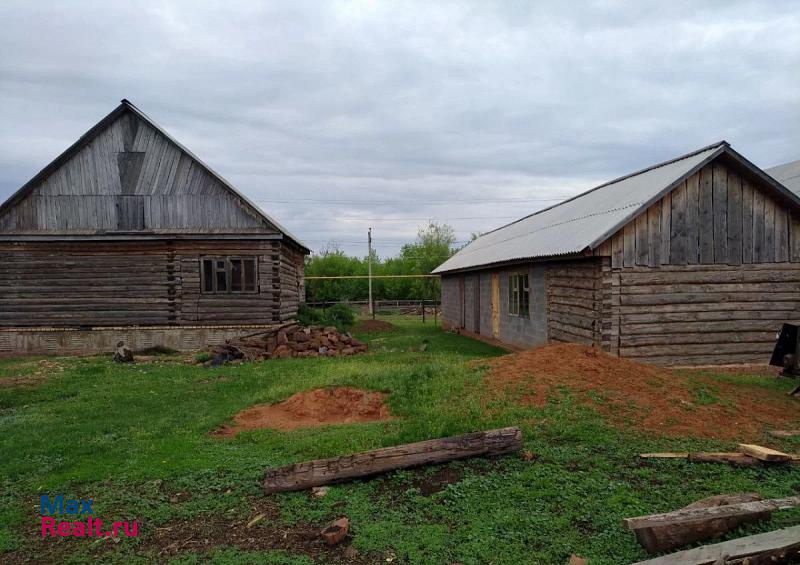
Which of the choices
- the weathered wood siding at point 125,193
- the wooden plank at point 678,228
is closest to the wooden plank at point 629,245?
the wooden plank at point 678,228

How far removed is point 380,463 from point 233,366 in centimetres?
1042

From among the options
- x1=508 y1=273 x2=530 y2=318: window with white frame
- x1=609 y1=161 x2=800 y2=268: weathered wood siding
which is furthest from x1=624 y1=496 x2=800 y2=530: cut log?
x1=508 y1=273 x2=530 y2=318: window with white frame

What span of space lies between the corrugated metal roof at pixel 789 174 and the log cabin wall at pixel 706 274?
10240 millimetres

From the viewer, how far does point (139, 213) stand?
19.4 m

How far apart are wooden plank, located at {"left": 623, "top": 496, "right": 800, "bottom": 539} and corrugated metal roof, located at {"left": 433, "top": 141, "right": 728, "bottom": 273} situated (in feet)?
28.0

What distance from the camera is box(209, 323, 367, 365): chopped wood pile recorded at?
1661 centimetres

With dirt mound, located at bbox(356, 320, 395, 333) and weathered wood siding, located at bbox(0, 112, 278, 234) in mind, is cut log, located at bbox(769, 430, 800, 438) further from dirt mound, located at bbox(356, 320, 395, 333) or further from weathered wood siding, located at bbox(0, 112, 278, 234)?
dirt mound, located at bbox(356, 320, 395, 333)

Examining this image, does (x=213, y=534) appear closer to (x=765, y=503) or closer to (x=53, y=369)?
(x=765, y=503)

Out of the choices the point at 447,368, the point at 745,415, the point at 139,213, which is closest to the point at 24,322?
the point at 139,213

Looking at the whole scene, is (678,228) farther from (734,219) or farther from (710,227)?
(734,219)

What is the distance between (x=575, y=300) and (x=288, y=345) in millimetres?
8881

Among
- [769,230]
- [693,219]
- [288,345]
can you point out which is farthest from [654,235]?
[288,345]

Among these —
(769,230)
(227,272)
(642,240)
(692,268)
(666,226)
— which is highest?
(666,226)

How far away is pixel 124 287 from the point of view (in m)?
19.6
